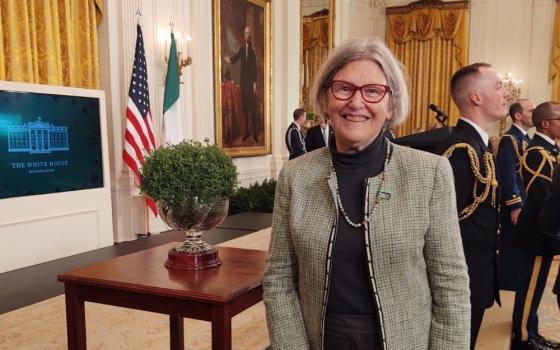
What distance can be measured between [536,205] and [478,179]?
1.13 metres

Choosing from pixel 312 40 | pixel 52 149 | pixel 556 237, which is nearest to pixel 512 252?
pixel 556 237

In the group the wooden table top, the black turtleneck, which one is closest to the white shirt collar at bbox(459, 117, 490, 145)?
the wooden table top

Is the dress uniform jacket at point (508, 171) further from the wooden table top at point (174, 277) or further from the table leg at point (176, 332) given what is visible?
the table leg at point (176, 332)

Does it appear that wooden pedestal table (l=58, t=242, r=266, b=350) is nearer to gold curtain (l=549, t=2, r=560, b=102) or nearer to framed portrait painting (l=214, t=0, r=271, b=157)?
framed portrait painting (l=214, t=0, r=271, b=157)

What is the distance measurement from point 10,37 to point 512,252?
17.4 feet

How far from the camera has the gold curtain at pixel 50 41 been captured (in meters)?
5.52

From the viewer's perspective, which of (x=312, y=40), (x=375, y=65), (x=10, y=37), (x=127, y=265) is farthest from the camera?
(x=312, y=40)

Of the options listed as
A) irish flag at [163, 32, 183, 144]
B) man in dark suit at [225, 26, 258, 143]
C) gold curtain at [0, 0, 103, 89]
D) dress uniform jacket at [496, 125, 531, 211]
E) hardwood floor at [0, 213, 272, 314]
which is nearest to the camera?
dress uniform jacket at [496, 125, 531, 211]

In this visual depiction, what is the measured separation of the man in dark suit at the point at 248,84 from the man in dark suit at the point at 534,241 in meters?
6.45

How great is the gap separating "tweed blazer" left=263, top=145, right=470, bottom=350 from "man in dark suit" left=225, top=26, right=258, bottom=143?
323 inches

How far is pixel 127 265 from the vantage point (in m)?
2.46

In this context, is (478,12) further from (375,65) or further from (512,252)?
(375,65)

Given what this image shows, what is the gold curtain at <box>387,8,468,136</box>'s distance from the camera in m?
14.2

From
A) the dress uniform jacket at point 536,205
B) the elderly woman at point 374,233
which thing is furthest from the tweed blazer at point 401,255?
the dress uniform jacket at point 536,205
